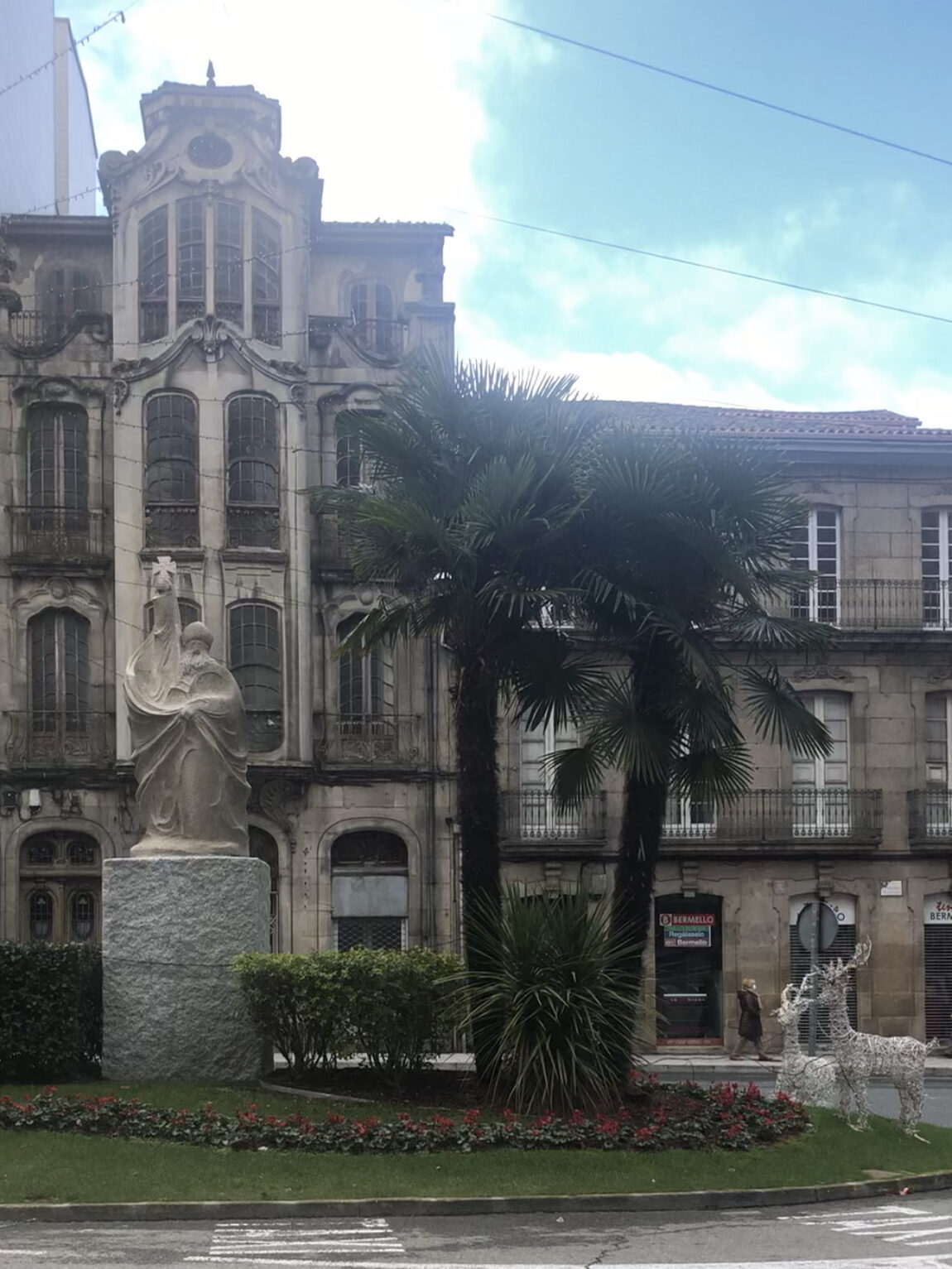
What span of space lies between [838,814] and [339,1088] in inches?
811

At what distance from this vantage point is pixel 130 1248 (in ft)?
40.6

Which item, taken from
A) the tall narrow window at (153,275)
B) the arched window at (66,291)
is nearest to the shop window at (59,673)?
the tall narrow window at (153,275)

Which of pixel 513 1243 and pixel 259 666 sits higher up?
pixel 259 666

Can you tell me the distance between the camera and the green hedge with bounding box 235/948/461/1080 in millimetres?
18766

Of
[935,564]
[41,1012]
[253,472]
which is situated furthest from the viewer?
[935,564]

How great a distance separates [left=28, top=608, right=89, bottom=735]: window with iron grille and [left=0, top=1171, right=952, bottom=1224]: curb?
2271 centimetres

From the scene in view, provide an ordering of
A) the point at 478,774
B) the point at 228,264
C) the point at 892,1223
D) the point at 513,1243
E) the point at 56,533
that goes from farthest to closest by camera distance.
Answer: the point at 228,264
the point at 56,533
the point at 478,774
the point at 892,1223
the point at 513,1243

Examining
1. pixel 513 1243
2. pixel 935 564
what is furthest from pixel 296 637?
pixel 513 1243

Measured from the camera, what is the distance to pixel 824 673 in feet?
125

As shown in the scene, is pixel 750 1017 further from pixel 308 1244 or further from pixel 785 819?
pixel 308 1244

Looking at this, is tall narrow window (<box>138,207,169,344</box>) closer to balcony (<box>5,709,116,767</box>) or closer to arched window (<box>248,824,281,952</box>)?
balcony (<box>5,709,116,767</box>)

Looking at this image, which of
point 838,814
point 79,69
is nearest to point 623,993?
point 838,814

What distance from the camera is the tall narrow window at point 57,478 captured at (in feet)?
118

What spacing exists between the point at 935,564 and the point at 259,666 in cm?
1381
